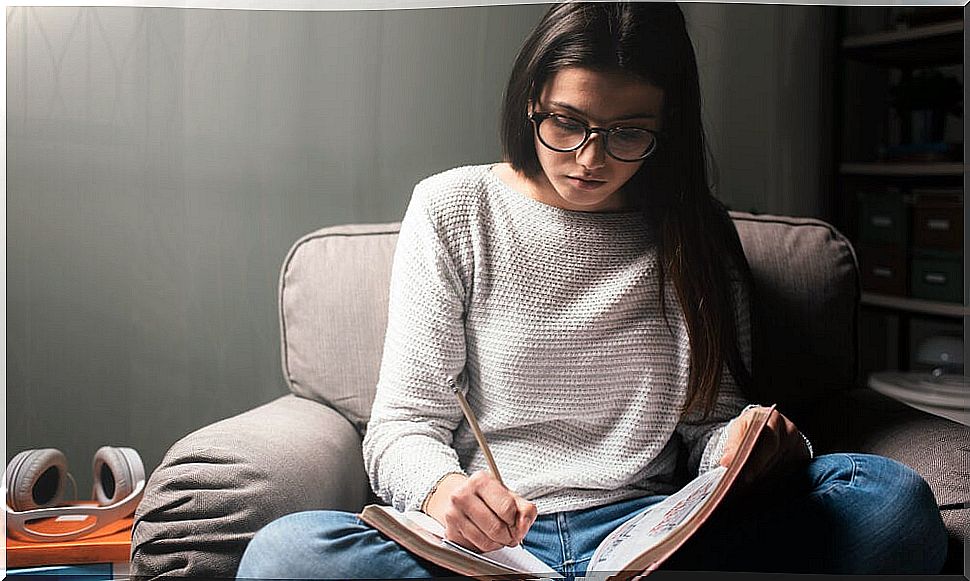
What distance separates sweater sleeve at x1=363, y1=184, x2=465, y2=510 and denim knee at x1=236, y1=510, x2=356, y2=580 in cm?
10

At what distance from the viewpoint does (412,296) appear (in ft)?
3.69

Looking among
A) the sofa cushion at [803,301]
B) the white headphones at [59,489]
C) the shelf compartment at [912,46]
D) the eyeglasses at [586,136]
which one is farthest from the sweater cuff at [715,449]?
the white headphones at [59,489]

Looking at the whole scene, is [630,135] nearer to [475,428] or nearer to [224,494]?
[475,428]

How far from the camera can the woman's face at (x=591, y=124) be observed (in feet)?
3.63

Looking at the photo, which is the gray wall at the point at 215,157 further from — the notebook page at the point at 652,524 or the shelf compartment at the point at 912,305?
the notebook page at the point at 652,524

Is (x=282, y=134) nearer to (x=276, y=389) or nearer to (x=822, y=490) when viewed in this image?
(x=276, y=389)

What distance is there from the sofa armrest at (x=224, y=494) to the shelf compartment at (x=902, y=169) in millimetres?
725

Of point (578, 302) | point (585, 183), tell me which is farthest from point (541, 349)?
point (585, 183)

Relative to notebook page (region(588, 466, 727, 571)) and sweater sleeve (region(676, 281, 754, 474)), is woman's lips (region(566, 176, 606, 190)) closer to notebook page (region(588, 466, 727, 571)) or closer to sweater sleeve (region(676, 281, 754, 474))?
sweater sleeve (region(676, 281, 754, 474))

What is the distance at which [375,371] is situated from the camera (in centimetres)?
119

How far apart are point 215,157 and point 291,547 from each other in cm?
48

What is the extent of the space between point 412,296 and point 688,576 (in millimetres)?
431

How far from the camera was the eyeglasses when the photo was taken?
3.66ft

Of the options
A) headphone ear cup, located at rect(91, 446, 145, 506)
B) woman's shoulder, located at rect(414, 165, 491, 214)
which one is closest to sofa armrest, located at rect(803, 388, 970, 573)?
woman's shoulder, located at rect(414, 165, 491, 214)
